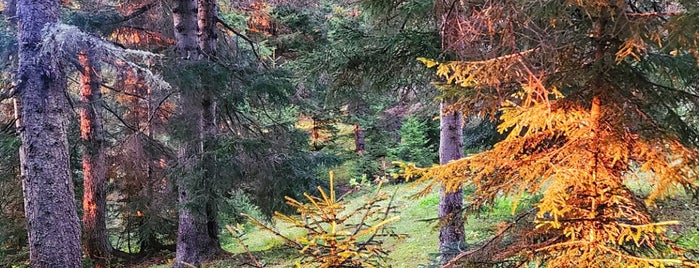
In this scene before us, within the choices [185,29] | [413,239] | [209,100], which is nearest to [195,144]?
[209,100]

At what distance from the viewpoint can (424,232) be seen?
920cm

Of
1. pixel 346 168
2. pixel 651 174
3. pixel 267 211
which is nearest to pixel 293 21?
pixel 346 168

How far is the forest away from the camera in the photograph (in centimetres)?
245

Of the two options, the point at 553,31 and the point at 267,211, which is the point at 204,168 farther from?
the point at 553,31

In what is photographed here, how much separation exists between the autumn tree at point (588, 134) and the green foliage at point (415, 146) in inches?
571

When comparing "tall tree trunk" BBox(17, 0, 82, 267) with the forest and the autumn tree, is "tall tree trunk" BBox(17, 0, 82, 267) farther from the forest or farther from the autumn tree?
the autumn tree

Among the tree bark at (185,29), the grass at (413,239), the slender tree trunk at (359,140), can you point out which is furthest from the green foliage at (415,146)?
the tree bark at (185,29)

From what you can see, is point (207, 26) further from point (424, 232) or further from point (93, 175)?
point (424, 232)

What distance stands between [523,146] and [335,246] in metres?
1.42

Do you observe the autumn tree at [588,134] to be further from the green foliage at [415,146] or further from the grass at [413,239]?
the green foliage at [415,146]

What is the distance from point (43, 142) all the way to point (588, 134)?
5.46 metres

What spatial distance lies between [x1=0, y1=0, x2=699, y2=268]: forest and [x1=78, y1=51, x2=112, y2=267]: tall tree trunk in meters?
0.04

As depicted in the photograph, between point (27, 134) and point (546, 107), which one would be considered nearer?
point (546, 107)

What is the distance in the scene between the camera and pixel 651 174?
2494mm
